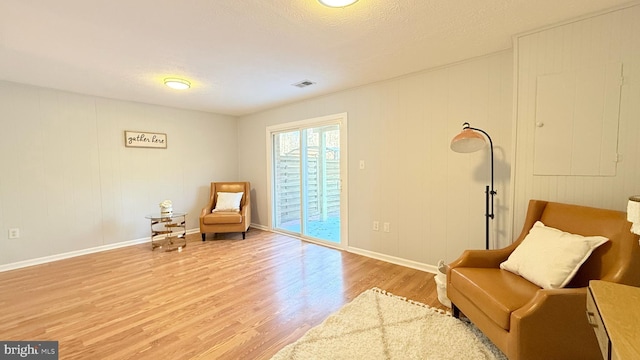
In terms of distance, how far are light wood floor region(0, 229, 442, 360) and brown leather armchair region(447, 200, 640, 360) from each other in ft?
1.99

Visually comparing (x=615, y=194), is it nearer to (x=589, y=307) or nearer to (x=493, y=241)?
(x=493, y=241)

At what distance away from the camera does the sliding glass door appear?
13.9 ft

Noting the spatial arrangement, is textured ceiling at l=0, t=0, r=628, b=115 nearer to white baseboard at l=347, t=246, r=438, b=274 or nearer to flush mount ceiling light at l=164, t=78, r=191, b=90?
flush mount ceiling light at l=164, t=78, r=191, b=90

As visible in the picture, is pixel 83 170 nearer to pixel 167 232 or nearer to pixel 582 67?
pixel 167 232

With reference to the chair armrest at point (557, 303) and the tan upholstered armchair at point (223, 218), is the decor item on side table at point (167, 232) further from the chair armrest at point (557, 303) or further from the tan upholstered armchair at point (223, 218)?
the chair armrest at point (557, 303)

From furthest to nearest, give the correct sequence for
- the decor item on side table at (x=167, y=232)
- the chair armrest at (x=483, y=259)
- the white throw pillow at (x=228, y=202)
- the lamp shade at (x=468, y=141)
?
the white throw pillow at (x=228, y=202) → the decor item on side table at (x=167, y=232) → the lamp shade at (x=468, y=141) → the chair armrest at (x=483, y=259)

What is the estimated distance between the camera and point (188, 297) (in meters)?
2.46

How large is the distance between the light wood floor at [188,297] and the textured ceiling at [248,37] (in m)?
2.30

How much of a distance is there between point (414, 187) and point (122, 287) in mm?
3360

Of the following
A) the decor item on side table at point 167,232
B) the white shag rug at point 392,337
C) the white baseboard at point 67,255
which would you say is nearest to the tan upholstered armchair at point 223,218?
the decor item on side table at point 167,232

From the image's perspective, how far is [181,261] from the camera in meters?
3.40

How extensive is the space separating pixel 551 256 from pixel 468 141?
1120 mm

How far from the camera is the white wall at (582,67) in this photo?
5.98 ft

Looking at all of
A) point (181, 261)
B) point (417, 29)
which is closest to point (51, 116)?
point (181, 261)
